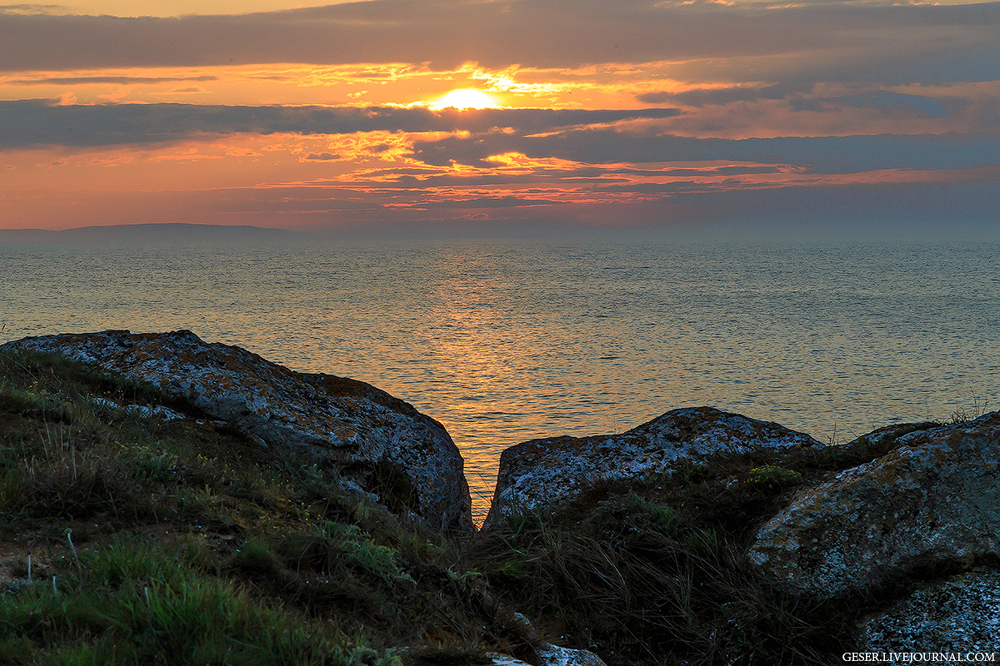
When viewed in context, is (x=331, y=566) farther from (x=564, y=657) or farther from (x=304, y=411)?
(x=304, y=411)

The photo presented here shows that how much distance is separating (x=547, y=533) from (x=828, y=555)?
2388mm

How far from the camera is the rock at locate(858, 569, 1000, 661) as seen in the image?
484cm

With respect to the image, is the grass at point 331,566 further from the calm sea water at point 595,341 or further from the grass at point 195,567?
the calm sea water at point 595,341

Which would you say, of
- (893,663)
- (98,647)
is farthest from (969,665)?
(98,647)

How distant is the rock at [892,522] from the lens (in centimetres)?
543

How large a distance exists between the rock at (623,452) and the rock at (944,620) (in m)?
3.53

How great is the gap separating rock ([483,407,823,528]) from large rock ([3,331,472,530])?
39.2 inches

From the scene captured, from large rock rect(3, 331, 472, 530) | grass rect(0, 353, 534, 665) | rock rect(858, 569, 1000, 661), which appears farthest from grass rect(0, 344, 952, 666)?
large rock rect(3, 331, 472, 530)

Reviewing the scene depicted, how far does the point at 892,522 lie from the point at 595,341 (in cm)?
4368

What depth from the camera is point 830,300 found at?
3093 inches

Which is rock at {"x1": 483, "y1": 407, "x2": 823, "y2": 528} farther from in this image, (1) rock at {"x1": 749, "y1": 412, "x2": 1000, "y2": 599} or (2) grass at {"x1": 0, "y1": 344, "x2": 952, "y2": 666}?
(1) rock at {"x1": 749, "y1": 412, "x2": 1000, "y2": 599}

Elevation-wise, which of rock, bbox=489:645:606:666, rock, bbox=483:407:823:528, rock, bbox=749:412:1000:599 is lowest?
rock, bbox=483:407:823:528

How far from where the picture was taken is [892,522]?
563 cm

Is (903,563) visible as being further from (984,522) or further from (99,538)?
(99,538)
